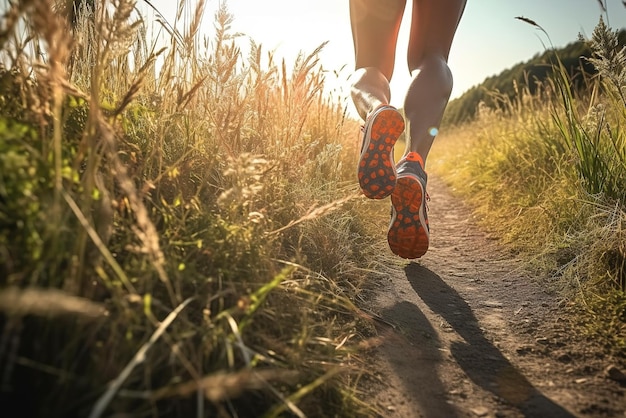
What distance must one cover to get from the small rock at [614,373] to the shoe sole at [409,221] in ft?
2.35

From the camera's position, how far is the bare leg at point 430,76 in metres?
1.84

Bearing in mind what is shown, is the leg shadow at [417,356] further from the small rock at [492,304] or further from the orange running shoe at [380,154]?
the orange running shoe at [380,154]

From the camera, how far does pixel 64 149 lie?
0.83 meters

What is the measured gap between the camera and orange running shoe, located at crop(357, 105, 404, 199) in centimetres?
165

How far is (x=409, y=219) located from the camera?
1650 mm

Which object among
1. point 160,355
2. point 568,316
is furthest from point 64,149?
point 568,316

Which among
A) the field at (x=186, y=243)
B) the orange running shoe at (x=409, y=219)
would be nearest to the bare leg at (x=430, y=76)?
the orange running shoe at (x=409, y=219)

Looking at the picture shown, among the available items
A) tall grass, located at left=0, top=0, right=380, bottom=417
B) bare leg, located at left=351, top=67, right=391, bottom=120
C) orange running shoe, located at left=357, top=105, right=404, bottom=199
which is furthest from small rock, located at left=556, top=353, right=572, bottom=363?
bare leg, located at left=351, top=67, right=391, bottom=120

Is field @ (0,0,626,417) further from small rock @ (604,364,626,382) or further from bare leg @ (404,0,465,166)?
bare leg @ (404,0,465,166)

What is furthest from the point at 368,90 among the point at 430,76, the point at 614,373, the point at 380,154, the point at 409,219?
the point at 614,373

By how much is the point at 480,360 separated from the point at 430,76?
47.1 inches

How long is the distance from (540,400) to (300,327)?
0.56m

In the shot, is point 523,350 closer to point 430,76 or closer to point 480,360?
point 480,360

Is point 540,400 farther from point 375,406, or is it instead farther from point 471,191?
point 471,191
